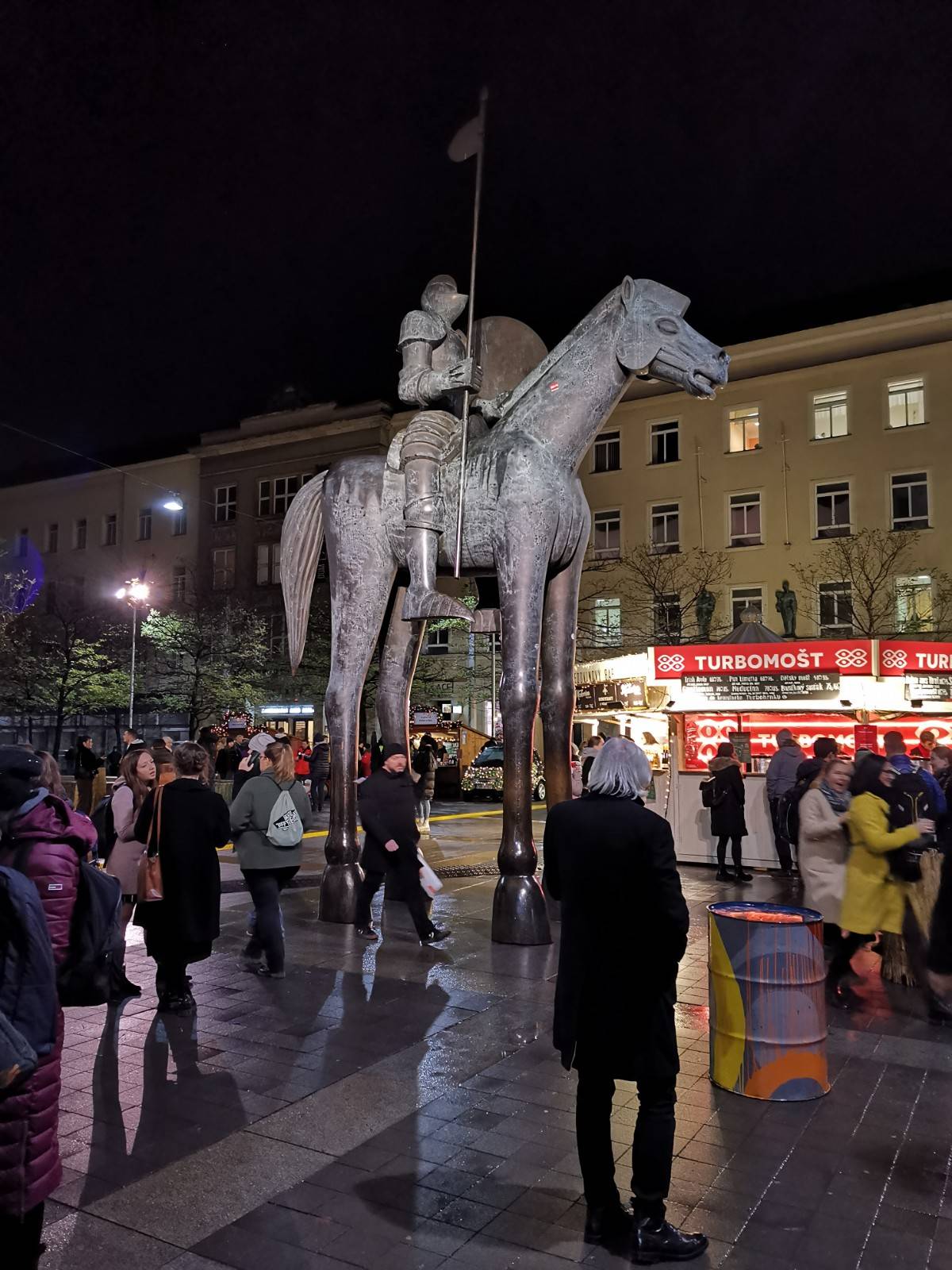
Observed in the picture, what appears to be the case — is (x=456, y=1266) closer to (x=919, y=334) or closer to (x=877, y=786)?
(x=877, y=786)

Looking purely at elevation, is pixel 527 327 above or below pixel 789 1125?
above

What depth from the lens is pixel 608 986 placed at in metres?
3.45

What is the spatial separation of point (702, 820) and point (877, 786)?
654 centimetres

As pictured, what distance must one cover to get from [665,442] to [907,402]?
28.3ft

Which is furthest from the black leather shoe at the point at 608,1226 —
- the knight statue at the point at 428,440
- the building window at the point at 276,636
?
the building window at the point at 276,636

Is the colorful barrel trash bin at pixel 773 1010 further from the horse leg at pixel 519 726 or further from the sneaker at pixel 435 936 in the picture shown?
the sneaker at pixel 435 936

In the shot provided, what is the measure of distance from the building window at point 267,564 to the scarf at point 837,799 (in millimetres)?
38423

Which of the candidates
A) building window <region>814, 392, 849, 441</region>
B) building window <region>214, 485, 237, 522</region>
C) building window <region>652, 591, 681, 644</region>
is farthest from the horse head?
building window <region>214, 485, 237, 522</region>

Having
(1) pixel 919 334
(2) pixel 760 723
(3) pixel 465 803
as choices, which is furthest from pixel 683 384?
(1) pixel 919 334

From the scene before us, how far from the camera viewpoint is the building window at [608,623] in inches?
1388

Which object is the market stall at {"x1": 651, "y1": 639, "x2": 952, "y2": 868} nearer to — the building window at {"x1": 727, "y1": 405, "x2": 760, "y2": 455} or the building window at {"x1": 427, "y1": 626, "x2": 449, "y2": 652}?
the building window at {"x1": 727, "y1": 405, "x2": 760, "y2": 455}

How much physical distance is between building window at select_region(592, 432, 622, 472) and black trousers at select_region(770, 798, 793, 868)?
2650 centimetres

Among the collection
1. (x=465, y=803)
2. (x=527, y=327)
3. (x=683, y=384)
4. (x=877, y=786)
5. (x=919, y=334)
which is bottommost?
(x=465, y=803)

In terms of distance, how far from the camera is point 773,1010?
480cm
